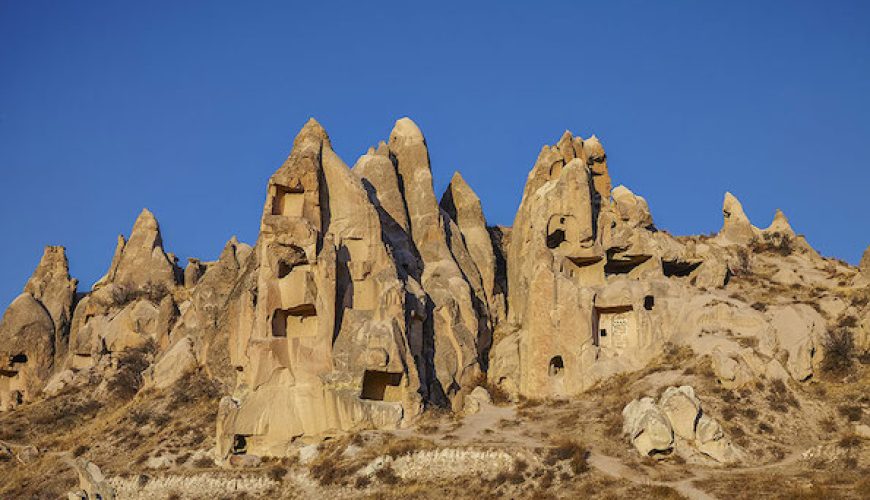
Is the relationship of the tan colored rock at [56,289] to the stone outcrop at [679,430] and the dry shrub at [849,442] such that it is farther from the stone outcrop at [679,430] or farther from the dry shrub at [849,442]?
the dry shrub at [849,442]

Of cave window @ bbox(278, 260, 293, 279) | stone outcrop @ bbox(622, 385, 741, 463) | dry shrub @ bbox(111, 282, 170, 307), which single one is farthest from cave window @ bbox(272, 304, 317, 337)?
dry shrub @ bbox(111, 282, 170, 307)

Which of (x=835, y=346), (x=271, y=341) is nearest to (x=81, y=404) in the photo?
(x=271, y=341)

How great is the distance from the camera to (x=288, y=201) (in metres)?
47.6

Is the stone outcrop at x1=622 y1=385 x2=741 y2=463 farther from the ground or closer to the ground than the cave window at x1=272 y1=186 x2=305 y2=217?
closer to the ground

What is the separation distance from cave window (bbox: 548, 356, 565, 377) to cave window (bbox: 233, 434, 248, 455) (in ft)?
39.2

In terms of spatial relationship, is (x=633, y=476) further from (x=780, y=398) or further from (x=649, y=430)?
(x=780, y=398)

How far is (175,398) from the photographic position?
166ft

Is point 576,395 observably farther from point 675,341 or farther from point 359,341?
point 359,341

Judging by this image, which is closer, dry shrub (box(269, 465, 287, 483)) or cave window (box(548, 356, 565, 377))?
dry shrub (box(269, 465, 287, 483))

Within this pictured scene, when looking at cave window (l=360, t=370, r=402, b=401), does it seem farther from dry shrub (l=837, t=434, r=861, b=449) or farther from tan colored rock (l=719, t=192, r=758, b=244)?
tan colored rock (l=719, t=192, r=758, b=244)

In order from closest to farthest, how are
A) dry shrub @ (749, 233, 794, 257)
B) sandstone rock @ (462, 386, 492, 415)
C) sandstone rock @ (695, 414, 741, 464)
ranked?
1. sandstone rock @ (695, 414, 741, 464)
2. sandstone rock @ (462, 386, 492, 415)
3. dry shrub @ (749, 233, 794, 257)

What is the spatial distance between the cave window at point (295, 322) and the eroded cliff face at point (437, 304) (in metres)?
0.08

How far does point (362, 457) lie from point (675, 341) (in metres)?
13.7

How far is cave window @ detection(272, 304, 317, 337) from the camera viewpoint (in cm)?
4550
